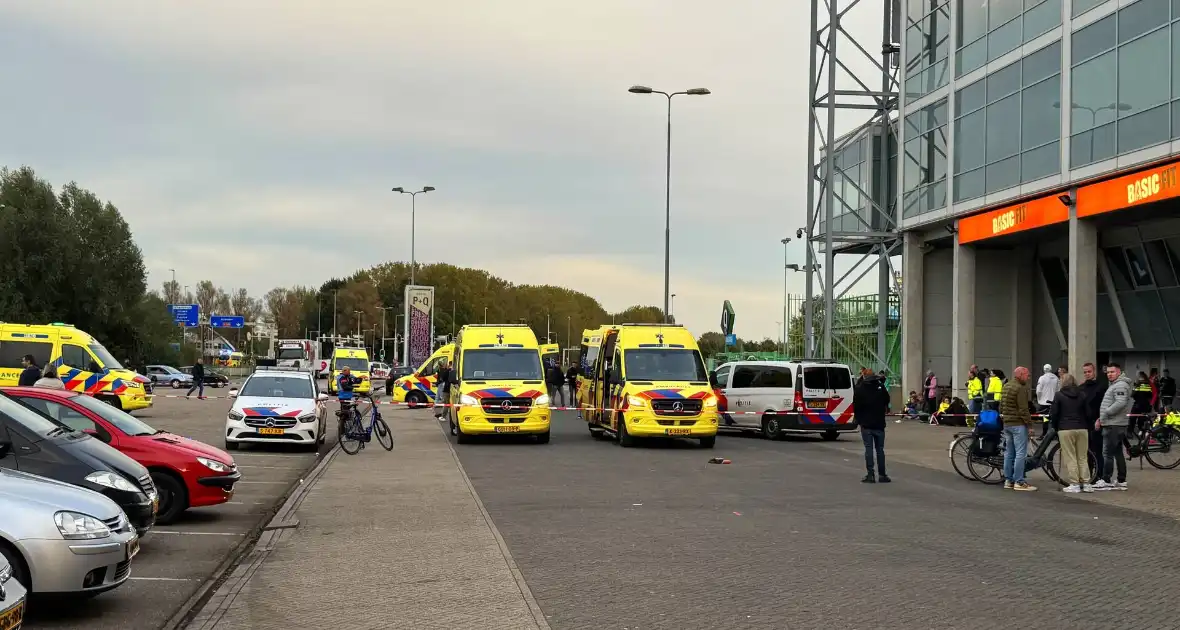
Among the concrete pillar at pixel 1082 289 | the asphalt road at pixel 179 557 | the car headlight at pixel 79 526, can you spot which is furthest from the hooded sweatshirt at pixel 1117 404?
the concrete pillar at pixel 1082 289

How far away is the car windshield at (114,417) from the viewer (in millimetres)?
12695

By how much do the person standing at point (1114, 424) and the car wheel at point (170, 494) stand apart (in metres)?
12.4

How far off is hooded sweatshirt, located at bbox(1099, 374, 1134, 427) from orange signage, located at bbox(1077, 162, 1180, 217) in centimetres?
1195

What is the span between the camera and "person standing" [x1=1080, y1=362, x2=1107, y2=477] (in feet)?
56.1

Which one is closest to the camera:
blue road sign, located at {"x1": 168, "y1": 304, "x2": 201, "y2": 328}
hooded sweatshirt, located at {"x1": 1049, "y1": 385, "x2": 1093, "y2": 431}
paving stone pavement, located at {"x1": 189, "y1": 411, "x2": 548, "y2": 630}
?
paving stone pavement, located at {"x1": 189, "y1": 411, "x2": 548, "y2": 630}

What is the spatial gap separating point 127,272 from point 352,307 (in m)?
65.6

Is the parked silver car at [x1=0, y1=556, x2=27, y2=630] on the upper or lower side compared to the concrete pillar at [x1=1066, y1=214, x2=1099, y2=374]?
lower

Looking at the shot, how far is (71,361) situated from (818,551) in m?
26.2

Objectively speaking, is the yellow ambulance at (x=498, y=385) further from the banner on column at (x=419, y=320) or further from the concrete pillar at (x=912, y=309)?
the banner on column at (x=419, y=320)

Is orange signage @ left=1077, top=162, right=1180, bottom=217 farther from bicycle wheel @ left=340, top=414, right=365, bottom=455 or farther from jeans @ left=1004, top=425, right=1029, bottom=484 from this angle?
bicycle wheel @ left=340, top=414, right=365, bottom=455

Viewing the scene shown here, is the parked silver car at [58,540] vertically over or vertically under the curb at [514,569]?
over

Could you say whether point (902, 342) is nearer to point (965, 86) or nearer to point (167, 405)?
point (965, 86)

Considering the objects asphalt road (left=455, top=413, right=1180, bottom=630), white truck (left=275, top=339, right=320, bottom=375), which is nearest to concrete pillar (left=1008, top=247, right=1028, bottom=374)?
asphalt road (left=455, top=413, right=1180, bottom=630)

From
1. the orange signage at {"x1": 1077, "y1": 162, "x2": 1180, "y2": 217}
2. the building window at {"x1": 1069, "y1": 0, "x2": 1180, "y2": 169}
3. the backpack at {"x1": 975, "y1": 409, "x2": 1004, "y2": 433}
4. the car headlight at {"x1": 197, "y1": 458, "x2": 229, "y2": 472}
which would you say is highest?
the building window at {"x1": 1069, "y1": 0, "x2": 1180, "y2": 169}
